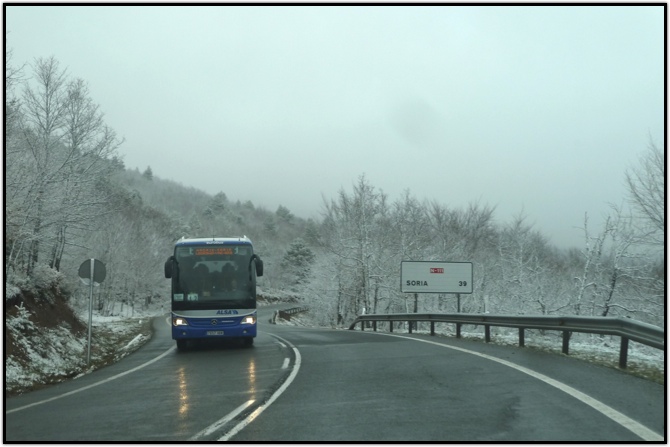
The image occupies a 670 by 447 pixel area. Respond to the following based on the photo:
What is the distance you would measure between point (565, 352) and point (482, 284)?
39.2 metres

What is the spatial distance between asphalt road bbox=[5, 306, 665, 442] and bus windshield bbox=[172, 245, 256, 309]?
328cm

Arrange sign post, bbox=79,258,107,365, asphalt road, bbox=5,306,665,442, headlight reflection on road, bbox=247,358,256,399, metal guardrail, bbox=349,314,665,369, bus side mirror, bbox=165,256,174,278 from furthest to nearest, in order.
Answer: bus side mirror, bbox=165,256,174,278, sign post, bbox=79,258,107,365, metal guardrail, bbox=349,314,665,369, headlight reflection on road, bbox=247,358,256,399, asphalt road, bbox=5,306,665,442

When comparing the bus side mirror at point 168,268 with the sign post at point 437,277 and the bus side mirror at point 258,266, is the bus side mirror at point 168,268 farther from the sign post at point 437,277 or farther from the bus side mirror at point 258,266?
the sign post at point 437,277

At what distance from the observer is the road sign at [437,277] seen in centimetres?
3300

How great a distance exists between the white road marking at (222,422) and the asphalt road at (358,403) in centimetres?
3

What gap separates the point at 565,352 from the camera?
45.8 ft

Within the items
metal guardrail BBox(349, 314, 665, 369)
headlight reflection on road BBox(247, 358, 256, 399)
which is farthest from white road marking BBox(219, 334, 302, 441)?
metal guardrail BBox(349, 314, 665, 369)

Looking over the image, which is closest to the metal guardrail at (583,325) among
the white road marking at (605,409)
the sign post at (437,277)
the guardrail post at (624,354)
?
the guardrail post at (624,354)

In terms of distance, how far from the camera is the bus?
1730 centimetres

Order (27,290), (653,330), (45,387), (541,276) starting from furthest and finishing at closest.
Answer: (541,276) < (27,290) < (45,387) < (653,330)

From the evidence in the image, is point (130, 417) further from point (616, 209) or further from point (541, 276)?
point (541, 276)

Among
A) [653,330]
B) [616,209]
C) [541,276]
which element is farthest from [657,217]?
[653,330]

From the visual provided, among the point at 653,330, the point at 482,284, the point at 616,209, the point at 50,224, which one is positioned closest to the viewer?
the point at 653,330

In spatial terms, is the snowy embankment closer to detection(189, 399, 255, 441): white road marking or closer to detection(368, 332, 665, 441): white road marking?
detection(189, 399, 255, 441): white road marking
